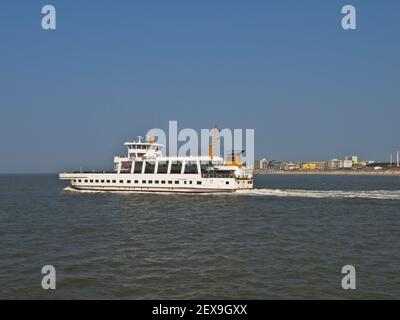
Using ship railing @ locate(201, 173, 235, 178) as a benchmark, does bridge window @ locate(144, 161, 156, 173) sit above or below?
above

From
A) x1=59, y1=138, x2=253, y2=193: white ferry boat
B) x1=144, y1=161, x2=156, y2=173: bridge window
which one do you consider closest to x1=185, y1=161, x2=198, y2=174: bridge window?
x1=59, y1=138, x2=253, y2=193: white ferry boat

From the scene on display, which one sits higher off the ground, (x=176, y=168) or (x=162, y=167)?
(x=162, y=167)

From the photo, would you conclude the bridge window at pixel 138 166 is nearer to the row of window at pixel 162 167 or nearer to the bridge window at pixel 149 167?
the row of window at pixel 162 167

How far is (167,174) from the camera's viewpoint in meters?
61.4

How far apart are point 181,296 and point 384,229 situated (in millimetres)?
20813

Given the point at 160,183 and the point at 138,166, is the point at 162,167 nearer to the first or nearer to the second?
the point at 160,183

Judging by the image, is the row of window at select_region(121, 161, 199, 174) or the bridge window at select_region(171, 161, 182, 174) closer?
the row of window at select_region(121, 161, 199, 174)

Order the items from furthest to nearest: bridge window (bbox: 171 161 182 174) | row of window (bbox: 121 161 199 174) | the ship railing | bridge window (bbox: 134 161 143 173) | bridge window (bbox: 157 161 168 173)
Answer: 1. bridge window (bbox: 134 161 143 173)
2. bridge window (bbox: 157 161 168 173)
3. bridge window (bbox: 171 161 182 174)
4. row of window (bbox: 121 161 199 174)
5. the ship railing

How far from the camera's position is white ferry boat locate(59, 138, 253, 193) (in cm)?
6009

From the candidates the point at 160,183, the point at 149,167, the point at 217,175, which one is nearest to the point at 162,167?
the point at 149,167

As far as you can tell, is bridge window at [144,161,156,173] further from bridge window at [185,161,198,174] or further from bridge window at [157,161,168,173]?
bridge window at [185,161,198,174]

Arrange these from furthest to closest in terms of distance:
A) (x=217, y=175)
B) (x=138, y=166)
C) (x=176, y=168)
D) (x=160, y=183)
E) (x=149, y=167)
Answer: (x=138, y=166) → (x=149, y=167) → (x=176, y=168) → (x=160, y=183) → (x=217, y=175)

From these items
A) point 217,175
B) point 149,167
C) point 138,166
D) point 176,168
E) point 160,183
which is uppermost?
point 138,166
